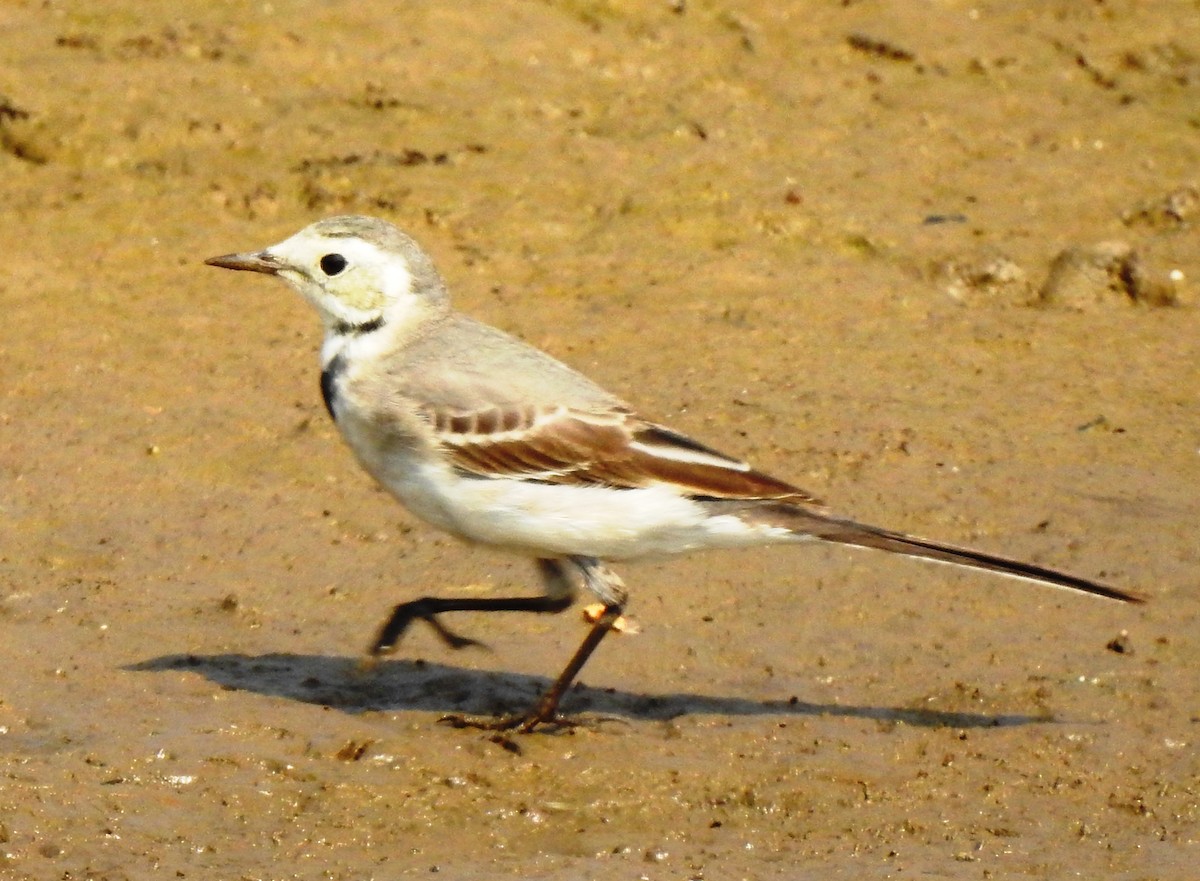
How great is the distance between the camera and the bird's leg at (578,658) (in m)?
6.89

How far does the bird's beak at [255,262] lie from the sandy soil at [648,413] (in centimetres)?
127

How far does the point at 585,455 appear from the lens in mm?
6926

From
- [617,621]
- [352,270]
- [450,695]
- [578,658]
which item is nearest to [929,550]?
[617,621]

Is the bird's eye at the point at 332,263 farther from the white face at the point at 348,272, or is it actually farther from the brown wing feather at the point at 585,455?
the brown wing feather at the point at 585,455

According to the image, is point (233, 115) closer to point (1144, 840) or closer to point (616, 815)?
point (616, 815)

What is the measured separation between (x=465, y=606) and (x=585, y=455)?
A: 694mm

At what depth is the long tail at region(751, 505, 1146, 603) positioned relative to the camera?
263 inches

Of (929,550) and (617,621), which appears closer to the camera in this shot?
(929,550)

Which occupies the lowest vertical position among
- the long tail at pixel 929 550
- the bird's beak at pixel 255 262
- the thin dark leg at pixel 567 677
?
the thin dark leg at pixel 567 677

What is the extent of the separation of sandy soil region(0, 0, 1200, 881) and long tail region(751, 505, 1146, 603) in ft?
2.18

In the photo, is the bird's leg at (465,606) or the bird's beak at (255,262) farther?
the bird's beak at (255,262)

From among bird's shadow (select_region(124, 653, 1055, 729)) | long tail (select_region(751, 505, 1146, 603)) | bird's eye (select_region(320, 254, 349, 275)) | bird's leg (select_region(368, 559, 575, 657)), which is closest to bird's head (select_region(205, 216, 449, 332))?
bird's eye (select_region(320, 254, 349, 275))

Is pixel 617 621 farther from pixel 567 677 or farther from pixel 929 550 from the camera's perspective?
pixel 929 550

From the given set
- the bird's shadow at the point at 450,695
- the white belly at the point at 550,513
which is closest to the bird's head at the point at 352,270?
the white belly at the point at 550,513
